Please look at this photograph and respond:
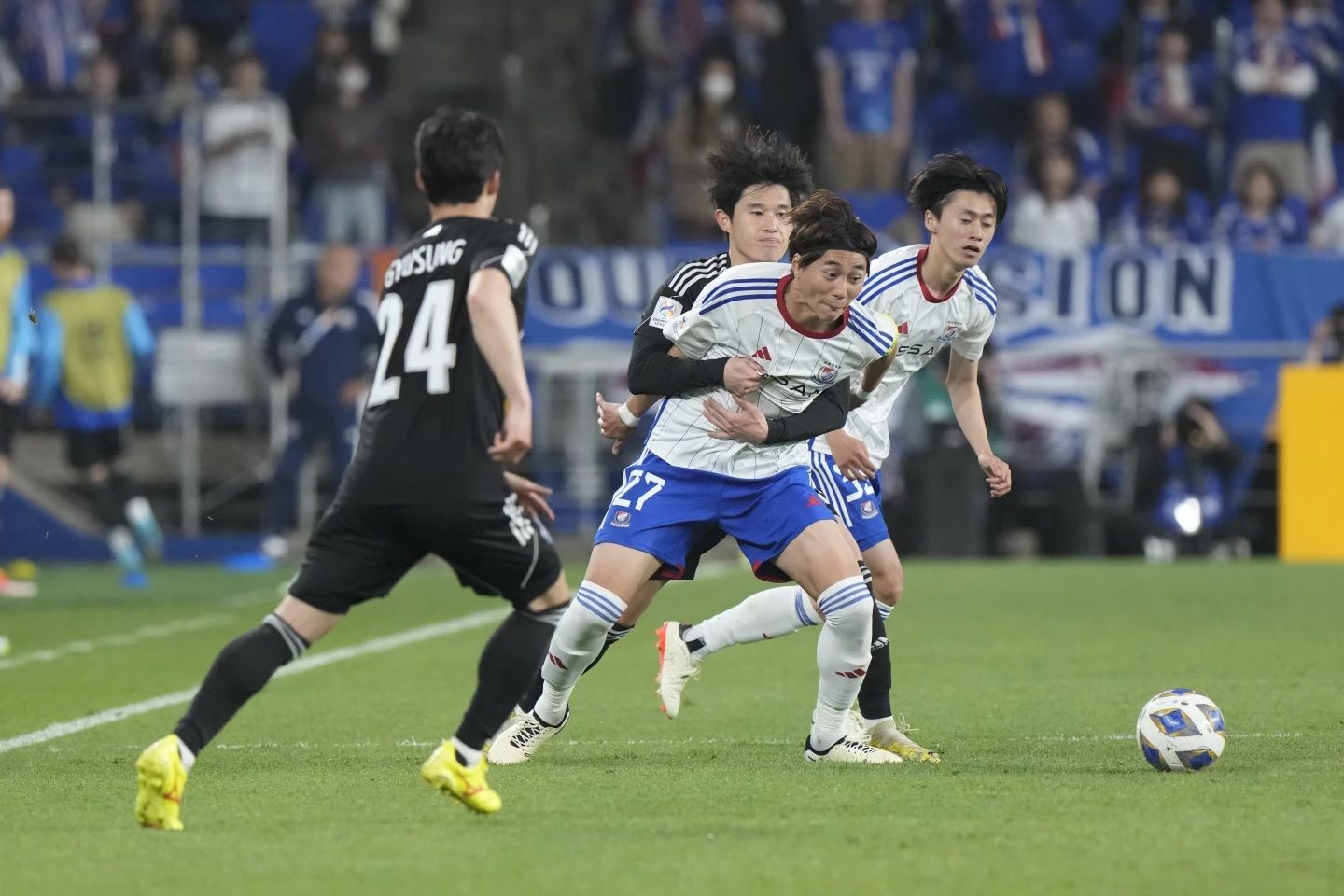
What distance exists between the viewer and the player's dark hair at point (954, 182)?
7.52m

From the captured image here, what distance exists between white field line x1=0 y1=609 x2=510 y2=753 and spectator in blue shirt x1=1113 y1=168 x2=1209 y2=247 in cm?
850

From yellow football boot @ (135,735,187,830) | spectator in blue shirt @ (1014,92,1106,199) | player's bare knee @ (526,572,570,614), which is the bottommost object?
yellow football boot @ (135,735,187,830)

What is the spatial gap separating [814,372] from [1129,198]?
1379 cm

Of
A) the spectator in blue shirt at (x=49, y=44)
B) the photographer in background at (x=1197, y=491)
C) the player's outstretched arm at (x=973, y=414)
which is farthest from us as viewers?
the spectator in blue shirt at (x=49, y=44)

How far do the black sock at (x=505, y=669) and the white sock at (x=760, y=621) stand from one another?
169cm

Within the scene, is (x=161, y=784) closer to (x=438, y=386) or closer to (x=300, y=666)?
(x=438, y=386)

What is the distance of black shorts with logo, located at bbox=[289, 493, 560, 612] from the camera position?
5781mm

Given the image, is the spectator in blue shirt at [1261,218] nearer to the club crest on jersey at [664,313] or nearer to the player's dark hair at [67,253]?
the player's dark hair at [67,253]

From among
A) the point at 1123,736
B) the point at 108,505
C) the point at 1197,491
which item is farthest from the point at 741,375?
the point at 1197,491

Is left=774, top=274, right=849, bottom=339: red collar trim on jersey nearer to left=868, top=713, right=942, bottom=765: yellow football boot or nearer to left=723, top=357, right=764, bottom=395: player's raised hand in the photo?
left=723, top=357, right=764, bottom=395: player's raised hand

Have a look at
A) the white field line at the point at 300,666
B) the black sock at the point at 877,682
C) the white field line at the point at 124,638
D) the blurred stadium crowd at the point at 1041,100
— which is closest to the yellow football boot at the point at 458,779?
the black sock at the point at 877,682

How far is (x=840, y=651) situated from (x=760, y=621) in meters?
0.92

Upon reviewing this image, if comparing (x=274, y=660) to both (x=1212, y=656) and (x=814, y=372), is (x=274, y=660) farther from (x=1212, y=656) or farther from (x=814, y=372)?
(x=1212, y=656)

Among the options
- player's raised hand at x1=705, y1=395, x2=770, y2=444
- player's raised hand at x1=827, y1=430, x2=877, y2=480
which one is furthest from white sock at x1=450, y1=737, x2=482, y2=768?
player's raised hand at x1=827, y1=430, x2=877, y2=480
